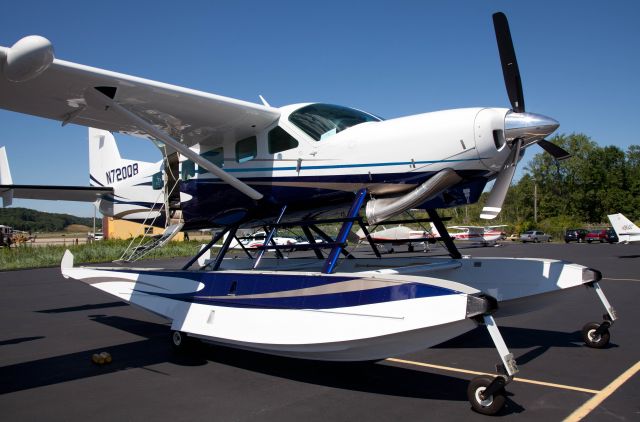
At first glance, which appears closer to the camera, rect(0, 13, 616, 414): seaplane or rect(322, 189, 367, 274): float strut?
rect(0, 13, 616, 414): seaplane

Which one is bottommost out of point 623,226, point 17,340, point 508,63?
point 17,340

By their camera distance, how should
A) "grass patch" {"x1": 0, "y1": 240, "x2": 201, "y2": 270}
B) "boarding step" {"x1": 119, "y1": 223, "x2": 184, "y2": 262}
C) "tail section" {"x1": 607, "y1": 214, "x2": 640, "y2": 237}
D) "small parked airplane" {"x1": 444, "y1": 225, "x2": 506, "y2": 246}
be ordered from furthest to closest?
"small parked airplane" {"x1": 444, "y1": 225, "x2": 506, "y2": 246} < "tail section" {"x1": 607, "y1": 214, "x2": 640, "y2": 237} < "grass patch" {"x1": 0, "y1": 240, "x2": 201, "y2": 270} < "boarding step" {"x1": 119, "y1": 223, "x2": 184, "y2": 262}

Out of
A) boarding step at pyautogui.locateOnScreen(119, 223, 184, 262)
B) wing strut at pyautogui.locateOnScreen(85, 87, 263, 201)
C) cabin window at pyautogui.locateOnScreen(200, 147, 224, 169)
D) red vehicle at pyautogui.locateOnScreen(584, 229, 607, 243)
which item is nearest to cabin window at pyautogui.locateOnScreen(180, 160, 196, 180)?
cabin window at pyautogui.locateOnScreen(200, 147, 224, 169)

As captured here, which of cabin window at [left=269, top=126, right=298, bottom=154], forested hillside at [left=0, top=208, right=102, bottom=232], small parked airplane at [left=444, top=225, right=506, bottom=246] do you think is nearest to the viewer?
cabin window at [left=269, top=126, right=298, bottom=154]

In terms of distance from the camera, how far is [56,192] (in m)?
9.16

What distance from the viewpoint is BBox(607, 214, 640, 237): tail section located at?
2969 cm

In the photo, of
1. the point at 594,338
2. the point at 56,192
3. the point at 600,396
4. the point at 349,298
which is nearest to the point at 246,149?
the point at 349,298

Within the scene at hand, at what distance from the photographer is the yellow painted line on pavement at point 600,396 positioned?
411 centimetres

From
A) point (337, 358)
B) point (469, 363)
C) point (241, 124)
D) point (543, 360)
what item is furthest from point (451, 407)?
point (241, 124)

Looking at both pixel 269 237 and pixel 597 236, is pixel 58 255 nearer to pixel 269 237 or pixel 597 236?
pixel 269 237

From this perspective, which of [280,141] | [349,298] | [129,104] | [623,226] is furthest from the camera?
[623,226]

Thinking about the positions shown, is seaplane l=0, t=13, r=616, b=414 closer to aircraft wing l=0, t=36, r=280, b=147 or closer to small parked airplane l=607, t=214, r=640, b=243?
aircraft wing l=0, t=36, r=280, b=147

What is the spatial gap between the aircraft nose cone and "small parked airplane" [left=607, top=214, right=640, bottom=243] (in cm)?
2903

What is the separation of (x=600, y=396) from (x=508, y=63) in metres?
3.54
